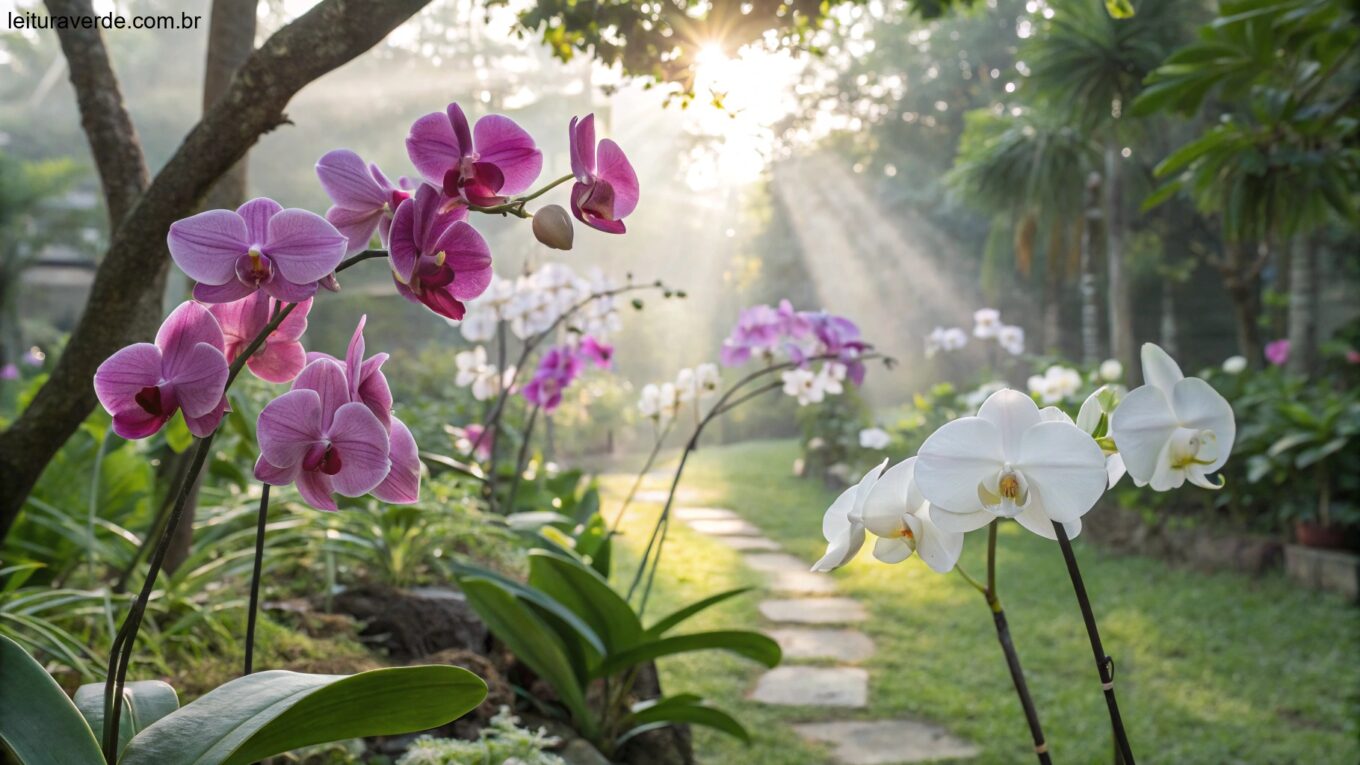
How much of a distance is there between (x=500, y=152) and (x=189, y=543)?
1406 mm

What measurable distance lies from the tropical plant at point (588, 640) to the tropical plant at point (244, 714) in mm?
631

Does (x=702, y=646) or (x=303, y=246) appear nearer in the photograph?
(x=303, y=246)

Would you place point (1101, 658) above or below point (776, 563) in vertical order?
above

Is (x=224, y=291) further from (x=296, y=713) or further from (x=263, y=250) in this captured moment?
(x=296, y=713)

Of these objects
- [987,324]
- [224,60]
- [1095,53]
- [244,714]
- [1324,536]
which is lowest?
[1324,536]

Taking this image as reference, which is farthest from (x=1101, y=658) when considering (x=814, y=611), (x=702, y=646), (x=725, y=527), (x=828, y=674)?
(x=725, y=527)

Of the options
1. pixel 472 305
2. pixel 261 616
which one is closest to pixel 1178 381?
pixel 261 616

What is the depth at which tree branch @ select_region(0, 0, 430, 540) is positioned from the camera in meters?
0.93

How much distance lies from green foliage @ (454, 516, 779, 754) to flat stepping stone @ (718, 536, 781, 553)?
300cm

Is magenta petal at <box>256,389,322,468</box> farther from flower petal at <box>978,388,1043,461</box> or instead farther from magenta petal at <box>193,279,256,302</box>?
flower petal at <box>978,388,1043,461</box>

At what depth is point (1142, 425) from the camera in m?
0.60

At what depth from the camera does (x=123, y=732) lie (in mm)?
762

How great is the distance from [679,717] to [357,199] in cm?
123

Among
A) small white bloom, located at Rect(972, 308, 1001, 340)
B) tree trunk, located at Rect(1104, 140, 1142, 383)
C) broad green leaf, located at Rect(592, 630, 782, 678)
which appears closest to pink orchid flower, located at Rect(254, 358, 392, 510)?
broad green leaf, located at Rect(592, 630, 782, 678)
